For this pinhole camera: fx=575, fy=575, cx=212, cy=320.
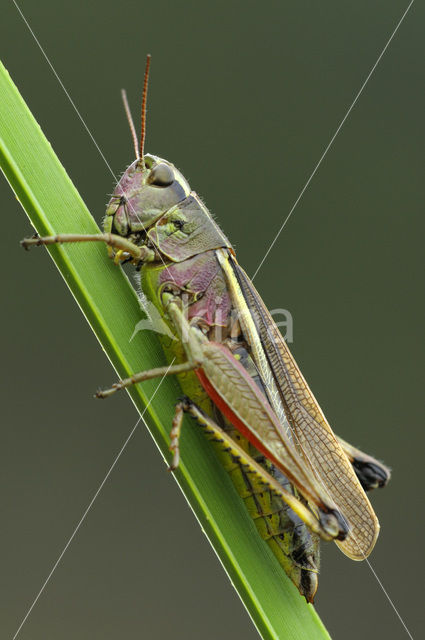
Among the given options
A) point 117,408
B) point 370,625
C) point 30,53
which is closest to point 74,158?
point 30,53

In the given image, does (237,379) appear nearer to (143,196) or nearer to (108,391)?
(108,391)

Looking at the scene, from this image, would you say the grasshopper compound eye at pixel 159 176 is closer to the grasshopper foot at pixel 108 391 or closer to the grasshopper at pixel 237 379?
the grasshopper at pixel 237 379

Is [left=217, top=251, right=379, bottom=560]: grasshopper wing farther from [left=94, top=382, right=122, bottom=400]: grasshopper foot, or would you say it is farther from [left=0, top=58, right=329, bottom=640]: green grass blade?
[left=94, top=382, right=122, bottom=400]: grasshopper foot

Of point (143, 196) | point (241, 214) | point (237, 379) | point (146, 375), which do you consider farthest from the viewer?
point (241, 214)

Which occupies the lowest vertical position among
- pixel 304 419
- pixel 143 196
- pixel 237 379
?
pixel 304 419

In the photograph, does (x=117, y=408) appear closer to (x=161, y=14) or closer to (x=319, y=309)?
(x=319, y=309)

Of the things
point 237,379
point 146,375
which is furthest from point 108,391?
point 237,379
